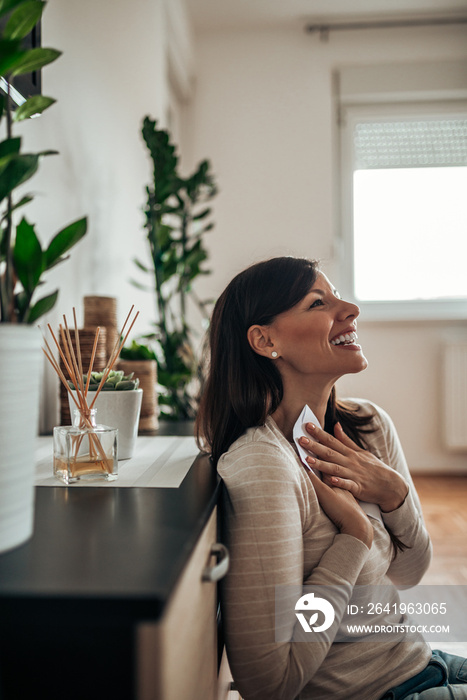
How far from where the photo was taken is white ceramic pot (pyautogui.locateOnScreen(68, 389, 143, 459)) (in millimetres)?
1048

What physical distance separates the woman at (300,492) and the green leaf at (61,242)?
0.42m

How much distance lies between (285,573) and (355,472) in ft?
0.95

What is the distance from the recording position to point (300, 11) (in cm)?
361

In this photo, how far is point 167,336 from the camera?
232 cm

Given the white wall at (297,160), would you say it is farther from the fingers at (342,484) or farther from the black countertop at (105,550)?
the black countertop at (105,550)

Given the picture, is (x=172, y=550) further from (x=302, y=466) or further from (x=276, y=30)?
(x=276, y=30)

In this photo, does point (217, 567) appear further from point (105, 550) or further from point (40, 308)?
point (40, 308)

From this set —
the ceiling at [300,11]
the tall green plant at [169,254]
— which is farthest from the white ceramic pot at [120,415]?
the ceiling at [300,11]

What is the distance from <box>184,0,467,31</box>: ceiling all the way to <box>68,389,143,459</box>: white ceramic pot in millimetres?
3305

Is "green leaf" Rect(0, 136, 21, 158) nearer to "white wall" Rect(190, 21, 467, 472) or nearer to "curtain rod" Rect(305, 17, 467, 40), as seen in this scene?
"white wall" Rect(190, 21, 467, 472)

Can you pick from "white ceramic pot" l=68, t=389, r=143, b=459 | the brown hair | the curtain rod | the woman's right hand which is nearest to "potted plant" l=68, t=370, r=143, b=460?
"white ceramic pot" l=68, t=389, r=143, b=459

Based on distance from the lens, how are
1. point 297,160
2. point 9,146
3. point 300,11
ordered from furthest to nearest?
1. point 297,160
2. point 300,11
3. point 9,146

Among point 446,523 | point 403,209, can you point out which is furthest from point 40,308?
point 403,209

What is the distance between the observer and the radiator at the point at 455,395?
369 cm
